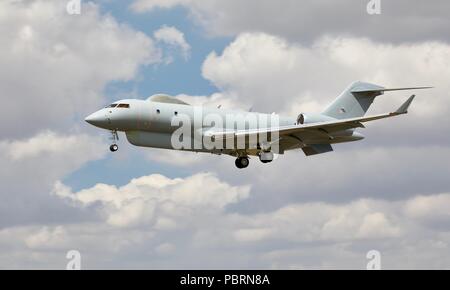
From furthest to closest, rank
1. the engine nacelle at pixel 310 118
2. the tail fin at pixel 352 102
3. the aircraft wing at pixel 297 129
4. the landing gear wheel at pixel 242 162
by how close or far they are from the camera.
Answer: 1. the tail fin at pixel 352 102
2. the landing gear wheel at pixel 242 162
3. the engine nacelle at pixel 310 118
4. the aircraft wing at pixel 297 129

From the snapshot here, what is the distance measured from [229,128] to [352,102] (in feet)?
37.2

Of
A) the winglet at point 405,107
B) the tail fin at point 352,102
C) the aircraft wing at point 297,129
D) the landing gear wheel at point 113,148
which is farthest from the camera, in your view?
the tail fin at point 352,102

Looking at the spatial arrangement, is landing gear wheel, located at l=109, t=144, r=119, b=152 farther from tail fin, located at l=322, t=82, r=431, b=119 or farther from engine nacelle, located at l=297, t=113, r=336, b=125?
tail fin, located at l=322, t=82, r=431, b=119

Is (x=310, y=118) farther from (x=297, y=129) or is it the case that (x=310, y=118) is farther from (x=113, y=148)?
(x=113, y=148)

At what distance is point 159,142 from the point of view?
182 feet

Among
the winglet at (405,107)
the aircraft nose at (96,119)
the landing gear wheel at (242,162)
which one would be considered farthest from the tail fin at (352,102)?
the aircraft nose at (96,119)

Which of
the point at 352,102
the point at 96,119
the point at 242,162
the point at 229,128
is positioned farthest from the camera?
the point at 352,102

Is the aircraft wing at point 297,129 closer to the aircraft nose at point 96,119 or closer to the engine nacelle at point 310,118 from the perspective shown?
the engine nacelle at point 310,118

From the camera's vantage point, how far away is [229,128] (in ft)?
189

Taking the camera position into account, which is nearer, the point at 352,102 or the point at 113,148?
the point at 113,148

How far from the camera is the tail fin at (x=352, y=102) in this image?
63.7 m

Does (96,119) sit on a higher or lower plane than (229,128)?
lower

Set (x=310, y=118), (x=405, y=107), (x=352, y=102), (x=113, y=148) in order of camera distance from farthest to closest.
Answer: (x=352, y=102)
(x=310, y=118)
(x=113, y=148)
(x=405, y=107)

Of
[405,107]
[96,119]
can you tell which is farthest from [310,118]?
[96,119]
